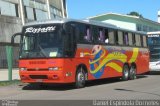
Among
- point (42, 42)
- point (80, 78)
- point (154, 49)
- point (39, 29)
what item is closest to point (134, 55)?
point (154, 49)

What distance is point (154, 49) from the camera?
30.6 metres

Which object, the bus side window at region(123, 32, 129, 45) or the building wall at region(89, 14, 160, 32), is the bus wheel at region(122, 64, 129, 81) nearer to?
the bus side window at region(123, 32, 129, 45)

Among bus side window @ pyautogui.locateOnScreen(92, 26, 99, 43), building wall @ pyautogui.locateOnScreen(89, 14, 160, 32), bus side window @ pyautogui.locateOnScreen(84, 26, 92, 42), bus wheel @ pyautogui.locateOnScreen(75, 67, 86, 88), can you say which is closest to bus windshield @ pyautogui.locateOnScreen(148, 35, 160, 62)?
bus side window @ pyautogui.locateOnScreen(92, 26, 99, 43)

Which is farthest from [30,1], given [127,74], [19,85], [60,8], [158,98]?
[158,98]


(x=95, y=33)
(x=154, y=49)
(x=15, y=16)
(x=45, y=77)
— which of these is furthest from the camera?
(x=15, y=16)

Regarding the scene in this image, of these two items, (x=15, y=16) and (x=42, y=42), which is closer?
(x=42, y=42)

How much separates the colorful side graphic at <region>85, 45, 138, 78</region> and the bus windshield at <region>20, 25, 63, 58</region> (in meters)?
2.67

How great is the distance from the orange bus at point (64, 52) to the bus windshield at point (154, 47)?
30.4 feet

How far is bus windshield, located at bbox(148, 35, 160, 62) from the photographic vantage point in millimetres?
30203

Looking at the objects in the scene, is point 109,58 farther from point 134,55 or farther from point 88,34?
point 134,55

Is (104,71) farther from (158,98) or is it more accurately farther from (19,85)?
(158,98)

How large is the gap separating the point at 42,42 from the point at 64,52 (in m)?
1.06

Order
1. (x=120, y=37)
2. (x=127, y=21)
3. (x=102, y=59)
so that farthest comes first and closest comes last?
1. (x=127, y=21)
2. (x=120, y=37)
3. (x=102, y=59)

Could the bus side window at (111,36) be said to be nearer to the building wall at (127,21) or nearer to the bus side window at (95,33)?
the bus side window at (95,33)
